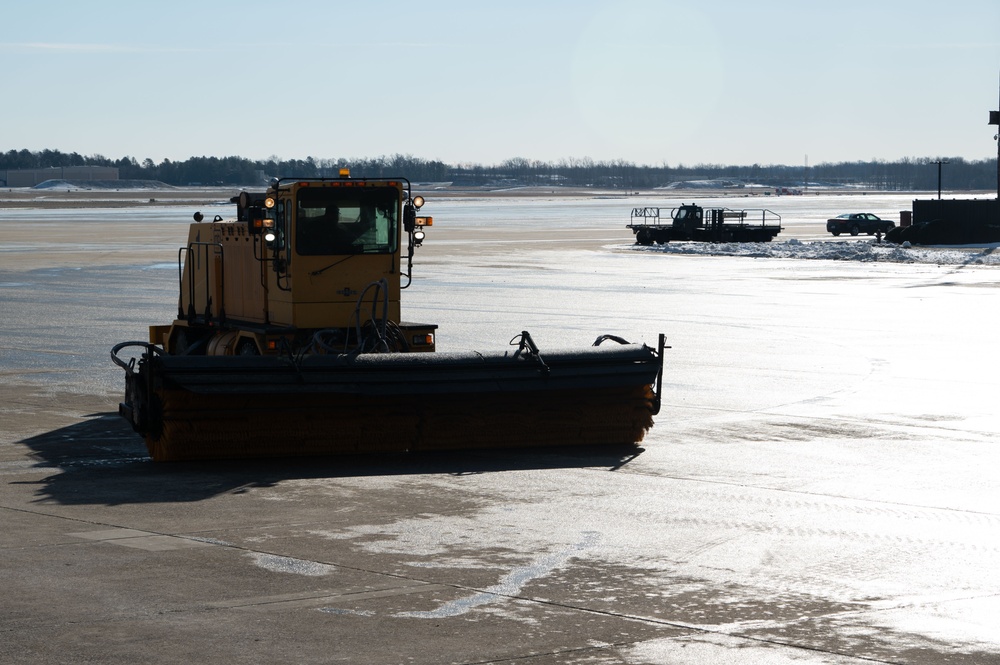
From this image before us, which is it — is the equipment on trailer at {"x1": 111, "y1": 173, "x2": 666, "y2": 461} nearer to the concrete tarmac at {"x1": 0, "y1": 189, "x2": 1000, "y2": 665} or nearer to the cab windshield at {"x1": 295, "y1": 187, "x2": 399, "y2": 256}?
the cab windshield at {"x1": 295, "y1": 187, "x2": 399, "y2": 256}

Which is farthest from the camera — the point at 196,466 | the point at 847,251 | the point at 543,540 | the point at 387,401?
the point at 847,251

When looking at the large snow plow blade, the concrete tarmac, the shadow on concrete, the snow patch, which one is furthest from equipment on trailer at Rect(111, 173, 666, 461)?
the snow patch

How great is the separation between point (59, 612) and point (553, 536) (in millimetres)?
3568

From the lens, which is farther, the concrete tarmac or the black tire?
the black tire

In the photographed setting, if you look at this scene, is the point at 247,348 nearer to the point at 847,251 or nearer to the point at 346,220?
the point at 346,220

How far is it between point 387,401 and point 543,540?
3768 millimetres

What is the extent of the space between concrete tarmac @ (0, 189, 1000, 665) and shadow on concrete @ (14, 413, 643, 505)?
5 centimetres

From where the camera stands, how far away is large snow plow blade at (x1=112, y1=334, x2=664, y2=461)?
497 inches

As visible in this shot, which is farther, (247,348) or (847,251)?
(847,251)

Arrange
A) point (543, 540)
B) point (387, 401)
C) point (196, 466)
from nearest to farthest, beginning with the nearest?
1. point (543, 540)
2. point (196, 466)
3. point (387, 401)

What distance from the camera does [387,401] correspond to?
1320 centimetres

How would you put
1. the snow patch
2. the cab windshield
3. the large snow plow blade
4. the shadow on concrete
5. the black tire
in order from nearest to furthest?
the shadow on concrete
the large snow plow blade
the cab windshield
the black tire
the snow patch

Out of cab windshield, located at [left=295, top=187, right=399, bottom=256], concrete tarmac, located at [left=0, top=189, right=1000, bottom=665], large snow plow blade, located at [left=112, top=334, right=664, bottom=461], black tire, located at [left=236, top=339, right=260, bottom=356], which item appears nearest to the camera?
concrete tarmac, located at [left=0, top=189, right=1000, bottom=665]

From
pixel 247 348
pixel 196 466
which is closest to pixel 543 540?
pixel 196 466
